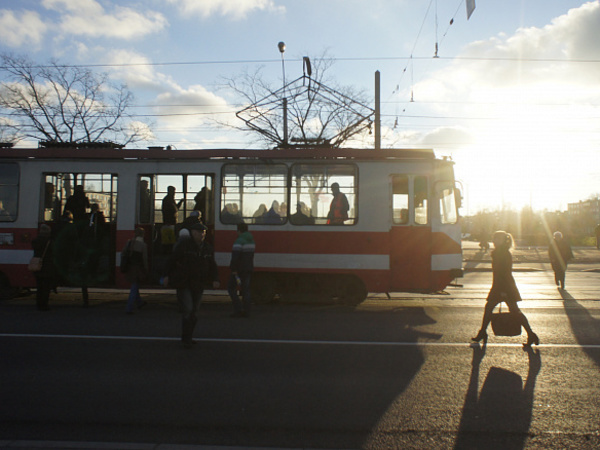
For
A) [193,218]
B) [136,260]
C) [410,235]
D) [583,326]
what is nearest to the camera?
[583,326]

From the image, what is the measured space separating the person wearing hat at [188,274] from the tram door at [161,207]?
13.3ft

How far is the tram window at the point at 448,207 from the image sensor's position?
10789 millimetres

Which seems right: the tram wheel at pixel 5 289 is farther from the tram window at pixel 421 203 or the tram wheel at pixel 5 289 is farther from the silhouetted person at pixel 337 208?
the tram window at pixel 421 203

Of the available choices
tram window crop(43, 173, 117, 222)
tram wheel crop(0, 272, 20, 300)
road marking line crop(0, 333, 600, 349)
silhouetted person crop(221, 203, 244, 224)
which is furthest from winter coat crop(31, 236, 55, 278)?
silhouetted person crop(221, 203, 244, 224)

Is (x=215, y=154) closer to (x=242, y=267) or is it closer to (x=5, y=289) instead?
(x=242, y=267)

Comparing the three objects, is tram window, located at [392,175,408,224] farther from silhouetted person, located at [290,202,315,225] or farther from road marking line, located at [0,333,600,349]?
road marking line, located at [0,333,600,349]

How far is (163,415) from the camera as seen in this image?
4.45 meters

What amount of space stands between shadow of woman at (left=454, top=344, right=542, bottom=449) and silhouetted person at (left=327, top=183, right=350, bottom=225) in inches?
206

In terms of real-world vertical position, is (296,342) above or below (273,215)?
A: below

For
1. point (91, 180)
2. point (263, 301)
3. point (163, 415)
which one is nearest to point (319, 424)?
point (163, 415)

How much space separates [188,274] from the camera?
689cm

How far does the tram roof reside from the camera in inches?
425

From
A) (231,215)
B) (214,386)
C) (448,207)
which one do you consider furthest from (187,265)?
(448,207)

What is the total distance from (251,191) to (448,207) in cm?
438
